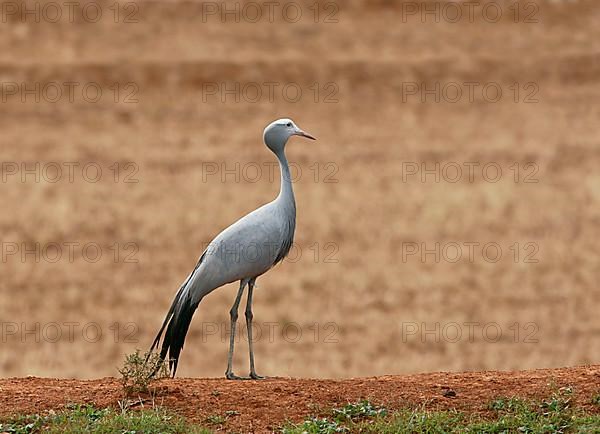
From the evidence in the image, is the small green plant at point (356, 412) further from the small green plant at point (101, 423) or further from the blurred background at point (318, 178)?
the blurred background at point (318, 178)

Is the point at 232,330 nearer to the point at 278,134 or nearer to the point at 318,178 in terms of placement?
the point at 278,134

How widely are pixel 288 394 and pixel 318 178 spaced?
21.7 m

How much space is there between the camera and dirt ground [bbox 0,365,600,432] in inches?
361

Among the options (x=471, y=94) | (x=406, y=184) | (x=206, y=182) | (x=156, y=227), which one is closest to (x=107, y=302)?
(x=156, y=227)

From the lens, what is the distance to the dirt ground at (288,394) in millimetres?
9164

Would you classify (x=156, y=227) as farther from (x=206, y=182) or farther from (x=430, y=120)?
(x=430, y=120)

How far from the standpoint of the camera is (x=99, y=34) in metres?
39.8

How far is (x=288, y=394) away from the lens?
9.55 m

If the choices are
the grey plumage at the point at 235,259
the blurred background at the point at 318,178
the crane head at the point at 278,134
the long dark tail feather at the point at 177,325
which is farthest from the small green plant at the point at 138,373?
the blurred background at the point at 318,178

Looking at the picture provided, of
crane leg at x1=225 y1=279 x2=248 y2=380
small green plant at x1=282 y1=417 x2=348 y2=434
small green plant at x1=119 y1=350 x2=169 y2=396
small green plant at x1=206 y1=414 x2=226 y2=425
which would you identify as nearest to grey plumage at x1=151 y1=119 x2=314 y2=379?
crane leg at x1=225 y1=279 x2=248 y2=380

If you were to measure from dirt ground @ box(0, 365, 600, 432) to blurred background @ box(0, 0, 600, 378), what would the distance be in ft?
A: 34.7

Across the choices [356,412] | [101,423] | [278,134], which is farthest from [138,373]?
[278,134]

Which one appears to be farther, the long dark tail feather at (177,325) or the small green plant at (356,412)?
the long dark tail feather at (177,325)

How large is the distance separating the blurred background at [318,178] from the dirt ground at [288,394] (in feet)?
34.7
